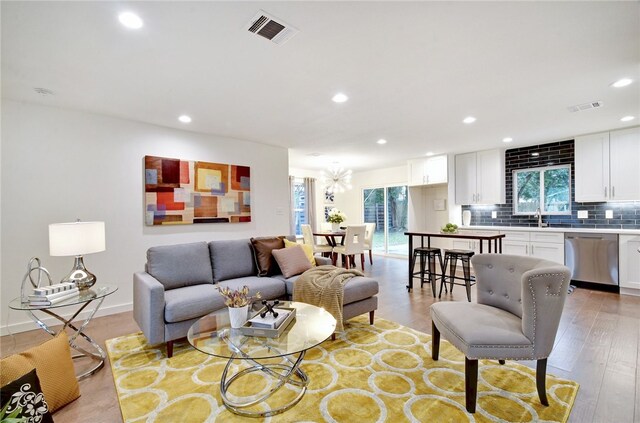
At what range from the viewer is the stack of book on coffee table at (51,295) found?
2.24m

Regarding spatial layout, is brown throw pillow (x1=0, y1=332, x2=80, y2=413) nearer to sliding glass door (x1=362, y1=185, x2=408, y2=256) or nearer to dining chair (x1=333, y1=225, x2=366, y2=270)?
dining chair (x1=333, y1=225, x2=366, y2=270)

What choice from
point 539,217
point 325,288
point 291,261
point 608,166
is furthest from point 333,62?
point 539,217

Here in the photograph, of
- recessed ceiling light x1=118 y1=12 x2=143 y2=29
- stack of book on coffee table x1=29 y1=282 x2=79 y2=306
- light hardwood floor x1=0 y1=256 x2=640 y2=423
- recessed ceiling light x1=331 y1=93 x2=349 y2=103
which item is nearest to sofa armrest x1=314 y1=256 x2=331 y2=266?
light hardwood floor x1=0 y1=256 x2=640 y2=423

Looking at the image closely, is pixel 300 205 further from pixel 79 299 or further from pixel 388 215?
pixel 79 299

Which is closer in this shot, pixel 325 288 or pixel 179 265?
pixel 325 288

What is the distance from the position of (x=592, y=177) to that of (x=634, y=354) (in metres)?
3.29

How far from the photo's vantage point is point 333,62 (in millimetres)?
2455

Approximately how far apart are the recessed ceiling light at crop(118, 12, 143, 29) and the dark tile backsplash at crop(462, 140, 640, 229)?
621 cm

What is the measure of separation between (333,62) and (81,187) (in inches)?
130

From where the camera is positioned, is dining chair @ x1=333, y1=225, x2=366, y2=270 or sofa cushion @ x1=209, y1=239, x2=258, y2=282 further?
dining chair @ x1=333, y1=225, x2=366, y2=270

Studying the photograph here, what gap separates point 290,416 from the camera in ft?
5.81

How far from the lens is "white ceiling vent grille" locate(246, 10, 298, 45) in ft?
6.23

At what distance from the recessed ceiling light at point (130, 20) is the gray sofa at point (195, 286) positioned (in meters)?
1.94

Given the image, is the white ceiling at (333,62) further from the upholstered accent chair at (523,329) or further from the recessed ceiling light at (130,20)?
the upholstered accent chair at (523,329)
